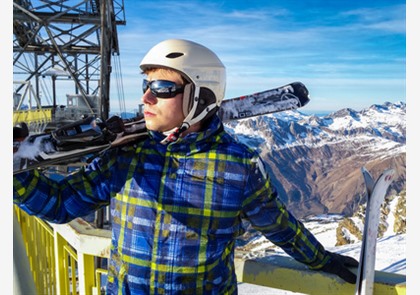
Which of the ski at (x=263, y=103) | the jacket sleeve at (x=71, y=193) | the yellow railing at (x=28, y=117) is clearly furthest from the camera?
the ski at (x=263, y=103)

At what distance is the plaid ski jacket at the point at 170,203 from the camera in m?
1.37

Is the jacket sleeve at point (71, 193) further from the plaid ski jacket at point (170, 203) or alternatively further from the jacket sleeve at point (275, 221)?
the jacket sleeve at point (275, 221)

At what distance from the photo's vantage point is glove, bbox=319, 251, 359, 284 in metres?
1.57

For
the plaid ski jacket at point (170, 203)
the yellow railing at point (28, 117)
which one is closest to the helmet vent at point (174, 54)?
the plaid ski jacket at point (170, 203)

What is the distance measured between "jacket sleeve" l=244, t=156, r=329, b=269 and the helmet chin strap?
27 cm

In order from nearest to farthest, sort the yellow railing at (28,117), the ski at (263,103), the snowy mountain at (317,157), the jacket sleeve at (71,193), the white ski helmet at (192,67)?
the yellow railing at (28,117) → the jacket sleeve at (71,193) → the white ski helmet at (192,67) → the ski at (263,103) → the snowy mountain at (317,157)

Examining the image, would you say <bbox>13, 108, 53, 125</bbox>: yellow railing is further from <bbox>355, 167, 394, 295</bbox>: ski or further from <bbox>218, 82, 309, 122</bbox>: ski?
<bbox>355, 167, 394, 295</bbox>: ski

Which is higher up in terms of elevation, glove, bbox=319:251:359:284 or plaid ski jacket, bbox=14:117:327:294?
plaid ski jacket, bbox=14:117:327:294

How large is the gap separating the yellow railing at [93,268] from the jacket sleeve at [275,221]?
0.07m

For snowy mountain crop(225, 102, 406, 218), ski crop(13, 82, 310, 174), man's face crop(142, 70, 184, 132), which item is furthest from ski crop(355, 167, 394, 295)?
snowy mountain crop(225, 102, 406, 218)

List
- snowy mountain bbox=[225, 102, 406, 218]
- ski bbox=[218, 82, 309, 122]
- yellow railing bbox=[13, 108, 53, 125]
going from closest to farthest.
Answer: yellow railing bbox=[13, 108, 53, 125] < ski bbox=[218, 82, 309, 122] < snowy mountain bbox=[225, 102, 406, 218]

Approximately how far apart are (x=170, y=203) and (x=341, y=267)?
2.45ft

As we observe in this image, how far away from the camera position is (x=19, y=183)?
1.29 metres

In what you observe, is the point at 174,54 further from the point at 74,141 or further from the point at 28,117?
the point at 28,117
